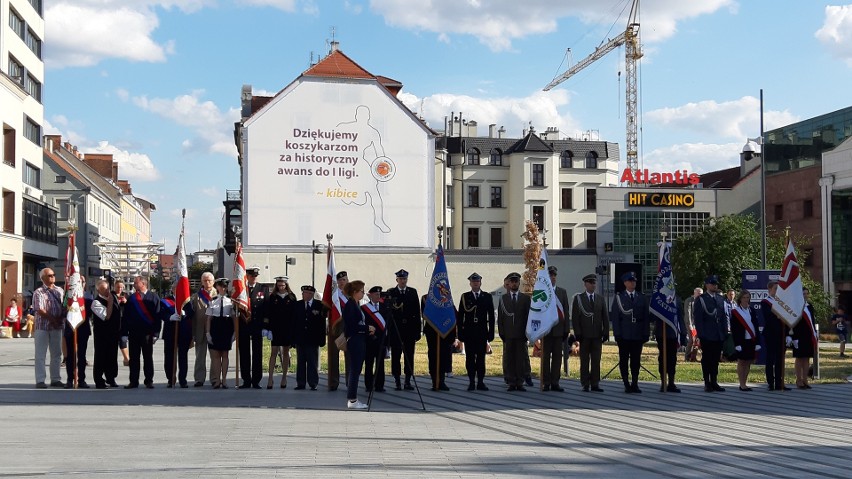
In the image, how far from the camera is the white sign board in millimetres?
58969

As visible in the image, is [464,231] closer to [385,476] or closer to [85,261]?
[85,261]

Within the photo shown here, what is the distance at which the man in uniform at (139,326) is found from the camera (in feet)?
59.6

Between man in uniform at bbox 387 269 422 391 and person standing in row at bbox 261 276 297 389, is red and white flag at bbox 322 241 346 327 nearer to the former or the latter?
person standing in row at bbox 261 276 297 389

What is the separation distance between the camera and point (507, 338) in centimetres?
1820

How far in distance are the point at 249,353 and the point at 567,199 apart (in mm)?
69424

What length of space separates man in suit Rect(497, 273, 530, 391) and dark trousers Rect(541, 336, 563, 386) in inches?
15.3

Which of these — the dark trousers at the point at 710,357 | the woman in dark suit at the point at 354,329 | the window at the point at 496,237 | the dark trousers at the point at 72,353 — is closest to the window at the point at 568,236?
the window at the point at 496,237

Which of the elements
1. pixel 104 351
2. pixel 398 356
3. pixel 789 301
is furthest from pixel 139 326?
pixel 789 301

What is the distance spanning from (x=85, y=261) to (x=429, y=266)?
36.4m

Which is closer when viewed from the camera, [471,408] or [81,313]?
[471,408]

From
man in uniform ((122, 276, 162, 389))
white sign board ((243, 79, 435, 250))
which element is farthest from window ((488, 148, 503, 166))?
man in uniform ((122, 276, 162, 389))

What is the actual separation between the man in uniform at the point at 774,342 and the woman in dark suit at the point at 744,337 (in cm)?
31

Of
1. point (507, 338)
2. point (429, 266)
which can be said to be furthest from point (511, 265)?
point (507, 338)

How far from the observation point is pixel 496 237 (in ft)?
277
